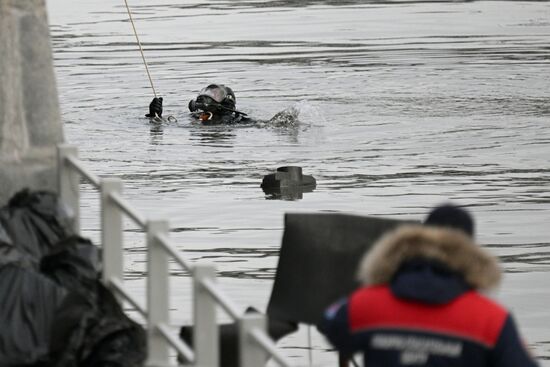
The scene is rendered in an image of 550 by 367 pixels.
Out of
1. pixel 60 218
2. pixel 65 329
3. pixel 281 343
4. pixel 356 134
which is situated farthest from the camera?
pixel 356 134

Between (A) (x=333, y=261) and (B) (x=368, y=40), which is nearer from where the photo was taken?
(A) (x=333, y=261)

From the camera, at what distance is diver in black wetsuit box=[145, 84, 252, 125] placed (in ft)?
83.7

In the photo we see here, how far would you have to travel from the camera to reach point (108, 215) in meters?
8.51

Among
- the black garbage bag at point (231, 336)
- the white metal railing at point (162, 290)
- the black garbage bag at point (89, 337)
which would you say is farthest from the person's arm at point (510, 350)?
the black garbage bag at point (89, 337)

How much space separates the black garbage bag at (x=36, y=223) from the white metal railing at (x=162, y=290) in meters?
0.19

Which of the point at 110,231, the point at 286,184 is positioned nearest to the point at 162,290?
the point at 110,231

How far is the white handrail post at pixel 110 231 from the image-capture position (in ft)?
27.5

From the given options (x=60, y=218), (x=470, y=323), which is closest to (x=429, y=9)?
(x=60, y=218)

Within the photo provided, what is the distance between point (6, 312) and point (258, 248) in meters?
8.11

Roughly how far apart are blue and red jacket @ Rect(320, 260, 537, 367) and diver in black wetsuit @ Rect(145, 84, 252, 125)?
1970cm

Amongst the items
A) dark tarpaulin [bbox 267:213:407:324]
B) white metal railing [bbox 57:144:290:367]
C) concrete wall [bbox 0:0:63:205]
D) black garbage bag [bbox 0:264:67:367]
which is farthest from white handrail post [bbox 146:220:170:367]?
concrete wall [bbox 0:0:63:205]

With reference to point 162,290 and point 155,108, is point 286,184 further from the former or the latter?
point 162,290

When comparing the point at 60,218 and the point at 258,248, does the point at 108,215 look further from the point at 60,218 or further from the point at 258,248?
the point at 258,248

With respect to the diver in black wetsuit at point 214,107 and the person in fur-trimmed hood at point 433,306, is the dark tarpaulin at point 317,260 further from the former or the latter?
the diver in black wetsuit at point 214,107
